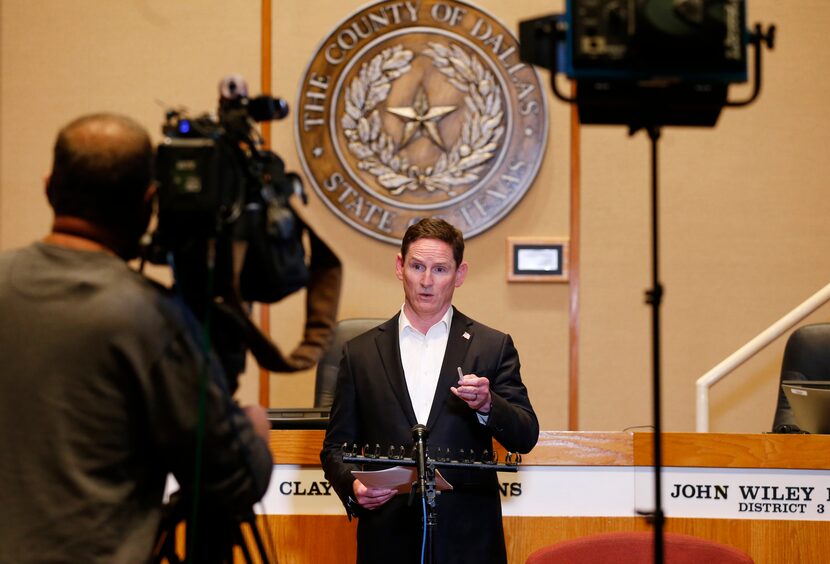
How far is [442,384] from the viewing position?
292 centimetres

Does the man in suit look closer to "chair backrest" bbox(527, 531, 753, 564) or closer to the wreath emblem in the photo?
"chair backrest" bbox(527, 531, 753, 564)

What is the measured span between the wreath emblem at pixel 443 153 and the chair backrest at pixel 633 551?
2.72m

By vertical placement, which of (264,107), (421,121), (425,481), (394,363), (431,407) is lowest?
(425,481)

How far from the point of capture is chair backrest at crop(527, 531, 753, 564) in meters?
2.51

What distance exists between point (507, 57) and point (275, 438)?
2.65m

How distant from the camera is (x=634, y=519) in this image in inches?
123

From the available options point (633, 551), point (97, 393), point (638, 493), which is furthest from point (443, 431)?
point (97, 393)

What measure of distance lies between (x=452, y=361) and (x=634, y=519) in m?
0.81

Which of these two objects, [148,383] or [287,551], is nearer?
[148,383]

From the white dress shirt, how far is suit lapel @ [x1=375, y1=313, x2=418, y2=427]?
0.03m

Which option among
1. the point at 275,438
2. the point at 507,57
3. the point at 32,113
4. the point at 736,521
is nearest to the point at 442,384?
the point at 275,438

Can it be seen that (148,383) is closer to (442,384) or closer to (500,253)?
(442,384)

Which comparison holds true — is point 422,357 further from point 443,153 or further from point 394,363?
point 443,153

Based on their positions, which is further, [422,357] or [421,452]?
[422,357]
